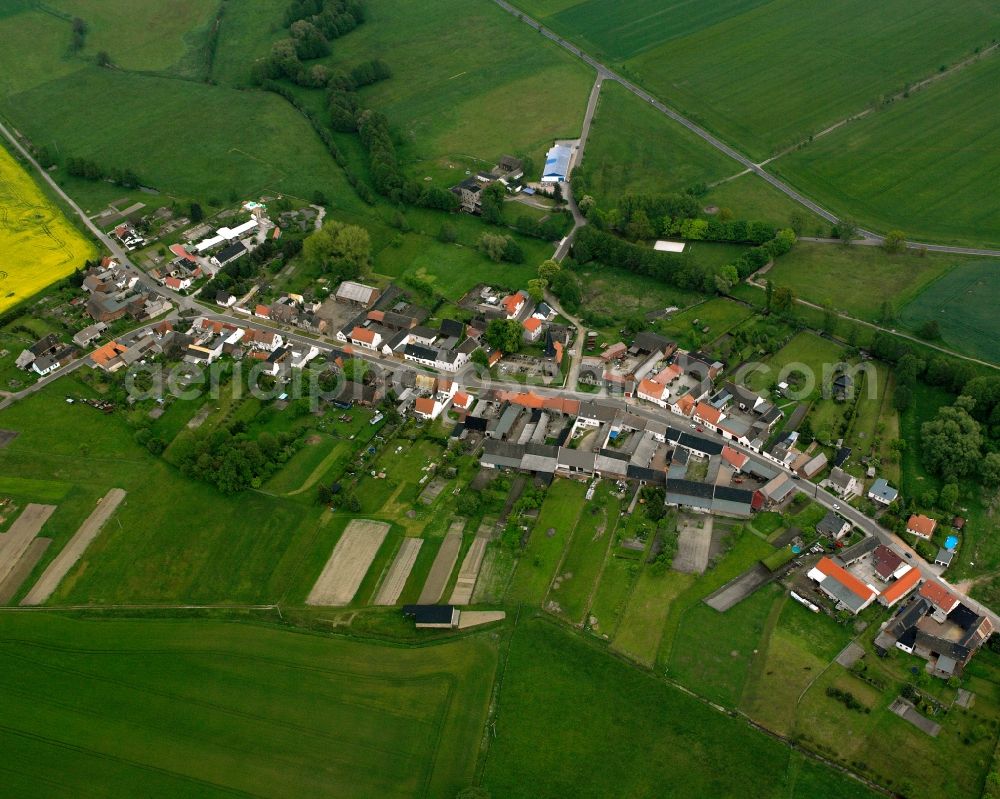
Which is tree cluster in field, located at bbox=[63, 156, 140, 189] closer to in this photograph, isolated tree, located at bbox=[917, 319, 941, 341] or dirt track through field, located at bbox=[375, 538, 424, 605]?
dirt track through field, located at bbox=[375, 538, 424, 605]

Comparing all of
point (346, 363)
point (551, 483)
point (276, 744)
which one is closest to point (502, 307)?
point (346, 363)

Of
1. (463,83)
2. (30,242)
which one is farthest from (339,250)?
(463,83)

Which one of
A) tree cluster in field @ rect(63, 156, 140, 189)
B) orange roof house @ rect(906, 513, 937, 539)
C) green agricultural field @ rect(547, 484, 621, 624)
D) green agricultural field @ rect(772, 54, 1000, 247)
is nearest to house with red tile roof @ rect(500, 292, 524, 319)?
green agricultural field @ rect(547, 484, 621, 624)

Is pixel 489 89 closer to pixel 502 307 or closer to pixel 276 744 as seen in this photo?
pixel 502 307

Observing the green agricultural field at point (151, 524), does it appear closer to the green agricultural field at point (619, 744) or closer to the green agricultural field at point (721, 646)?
the green agricultural field at point (619, 744)

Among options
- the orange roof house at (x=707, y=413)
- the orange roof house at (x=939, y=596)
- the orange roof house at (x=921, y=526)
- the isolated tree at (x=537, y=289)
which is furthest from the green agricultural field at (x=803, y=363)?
the isolated tree at (x=537, y=289)

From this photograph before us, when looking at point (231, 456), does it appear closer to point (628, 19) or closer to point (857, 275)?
point (857, 275)
